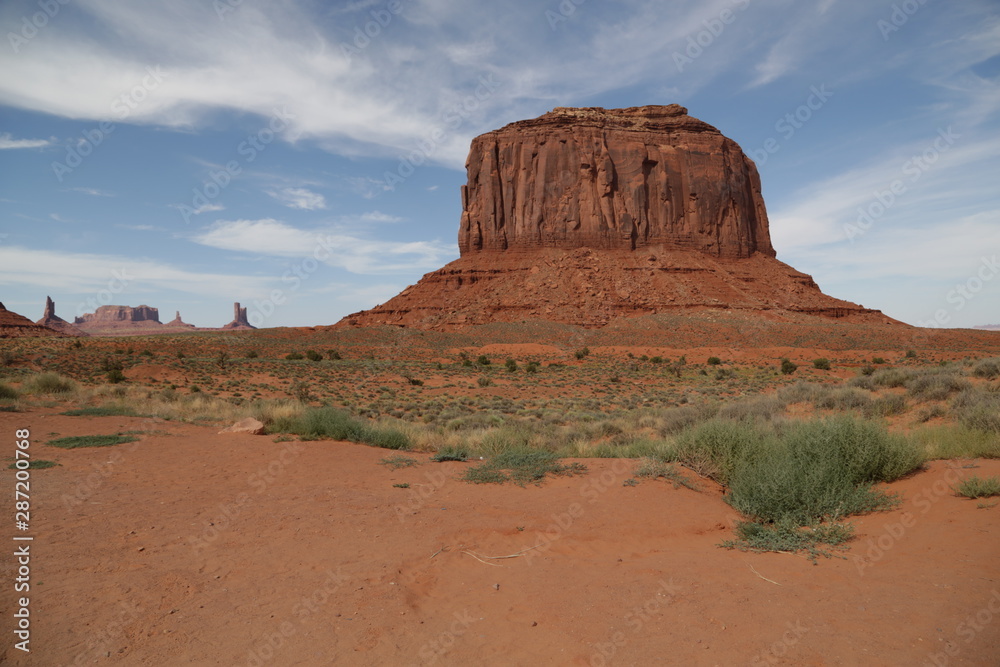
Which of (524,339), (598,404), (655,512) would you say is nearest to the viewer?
(655,512)

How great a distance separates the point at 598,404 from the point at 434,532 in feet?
45.0

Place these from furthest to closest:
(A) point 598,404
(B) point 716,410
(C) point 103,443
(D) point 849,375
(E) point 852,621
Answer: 1. (D) point 849,375
2. (A) point 598,404
3. (B) point 716,410
4. (C) point 103,443
5. (E) point 852,621

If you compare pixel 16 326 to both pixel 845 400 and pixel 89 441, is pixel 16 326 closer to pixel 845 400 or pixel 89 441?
pixel 89 441

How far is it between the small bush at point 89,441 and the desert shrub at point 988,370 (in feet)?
68.4

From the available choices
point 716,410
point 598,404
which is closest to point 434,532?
point 716,410

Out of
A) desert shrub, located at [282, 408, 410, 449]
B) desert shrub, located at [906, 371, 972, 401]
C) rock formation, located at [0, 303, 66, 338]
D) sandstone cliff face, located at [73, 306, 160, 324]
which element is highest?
sandstone cliff face, located at [73, 306, 160, 324]

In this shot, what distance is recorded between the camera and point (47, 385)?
1798cm

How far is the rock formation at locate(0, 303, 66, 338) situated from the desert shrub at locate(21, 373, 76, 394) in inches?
2750

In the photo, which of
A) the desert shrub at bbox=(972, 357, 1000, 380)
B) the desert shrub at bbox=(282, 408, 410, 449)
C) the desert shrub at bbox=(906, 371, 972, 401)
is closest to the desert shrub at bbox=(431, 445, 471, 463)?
the desert shrub at bbox=(282, 408, 410, 449)

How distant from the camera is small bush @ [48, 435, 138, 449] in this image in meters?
10.0

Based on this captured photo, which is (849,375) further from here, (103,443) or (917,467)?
(103,443)

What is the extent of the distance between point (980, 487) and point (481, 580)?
5.65 metres

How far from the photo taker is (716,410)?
13141mm

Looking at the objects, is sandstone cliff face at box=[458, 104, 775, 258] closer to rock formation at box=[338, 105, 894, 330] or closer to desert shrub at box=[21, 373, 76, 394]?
rock formation at box=[338, 105, 894, 330]
